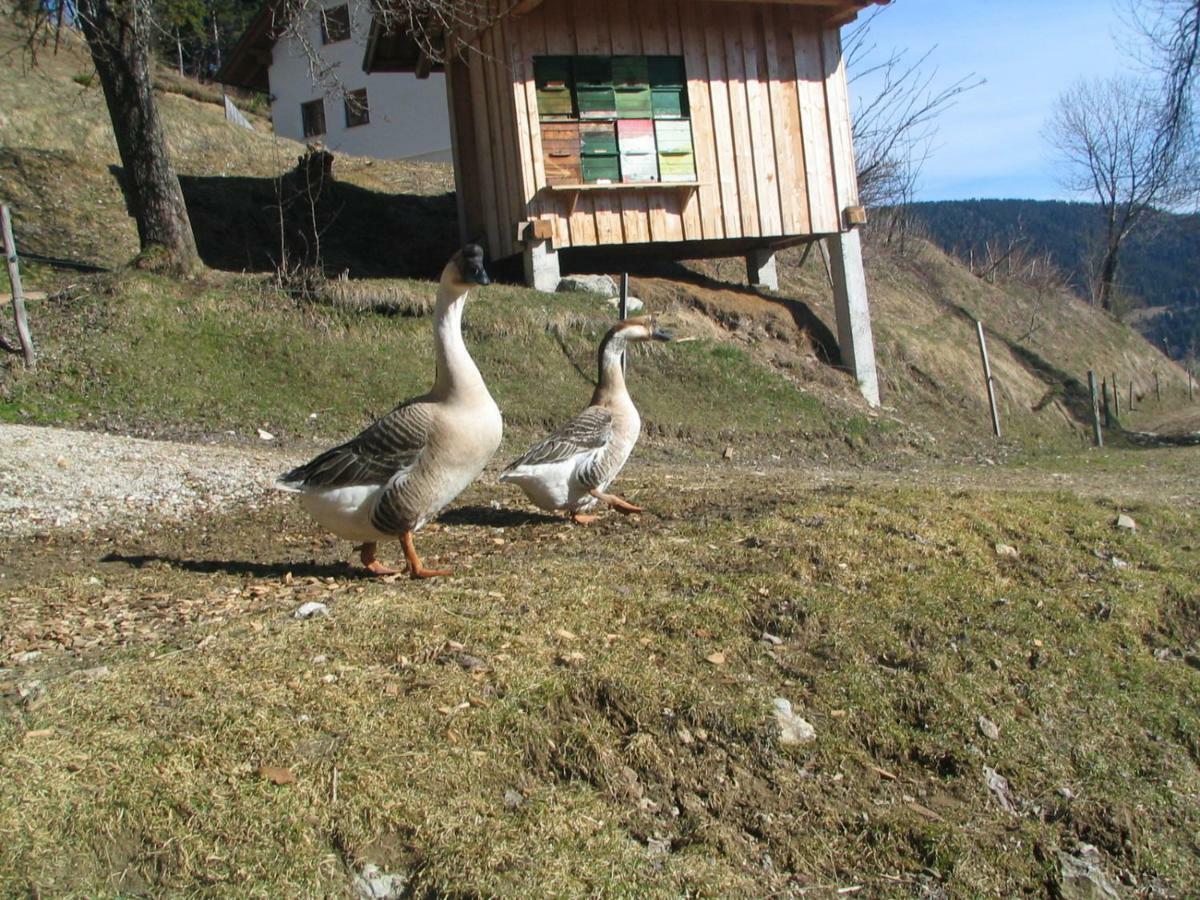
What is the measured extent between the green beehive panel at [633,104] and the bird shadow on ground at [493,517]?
1043cm

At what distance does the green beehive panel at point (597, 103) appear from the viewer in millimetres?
17406

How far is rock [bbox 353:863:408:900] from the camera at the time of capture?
3.77m

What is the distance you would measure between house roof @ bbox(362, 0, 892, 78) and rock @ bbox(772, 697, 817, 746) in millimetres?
13378

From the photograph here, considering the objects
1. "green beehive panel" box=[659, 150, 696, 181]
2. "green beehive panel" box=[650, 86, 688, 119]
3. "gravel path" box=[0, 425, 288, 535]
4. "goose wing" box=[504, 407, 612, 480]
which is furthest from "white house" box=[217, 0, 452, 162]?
"goose wing" box=[504, 407, 612, 480]

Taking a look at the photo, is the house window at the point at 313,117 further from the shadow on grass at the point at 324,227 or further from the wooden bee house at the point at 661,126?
the wooden bee house at the point at 661,126

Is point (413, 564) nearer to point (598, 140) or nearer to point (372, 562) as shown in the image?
point (372, 562)

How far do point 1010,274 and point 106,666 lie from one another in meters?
39.9

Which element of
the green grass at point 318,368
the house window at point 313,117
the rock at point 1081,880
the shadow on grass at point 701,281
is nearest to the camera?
the rock at point 1081,880

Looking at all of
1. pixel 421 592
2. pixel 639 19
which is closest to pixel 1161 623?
pixel 421 592

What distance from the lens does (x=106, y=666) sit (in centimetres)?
505

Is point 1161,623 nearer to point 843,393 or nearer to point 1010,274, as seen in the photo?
point 843,393

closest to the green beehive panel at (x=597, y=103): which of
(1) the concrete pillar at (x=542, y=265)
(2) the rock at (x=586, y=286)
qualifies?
(1) the concrete pillar at (x=542, y=265)

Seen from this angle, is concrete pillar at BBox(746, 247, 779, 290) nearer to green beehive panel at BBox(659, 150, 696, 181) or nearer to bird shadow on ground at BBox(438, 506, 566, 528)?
green beehive panel at BBox(659, 150, 696, 181)

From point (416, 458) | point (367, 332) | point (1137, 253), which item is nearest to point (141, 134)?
point (367, 332)
